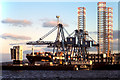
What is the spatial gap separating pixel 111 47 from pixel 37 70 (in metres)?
43.0

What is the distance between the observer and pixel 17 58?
5556 inches

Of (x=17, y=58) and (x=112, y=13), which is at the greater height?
(x=112, y=13)

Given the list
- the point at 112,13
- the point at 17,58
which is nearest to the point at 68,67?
the point at 17,58

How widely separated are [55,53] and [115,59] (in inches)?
1394

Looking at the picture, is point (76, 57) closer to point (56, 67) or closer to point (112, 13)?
point (56, 67)

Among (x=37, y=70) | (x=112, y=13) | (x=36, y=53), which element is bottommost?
(x=37, y=70)

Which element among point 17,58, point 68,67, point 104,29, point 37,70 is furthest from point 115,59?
point 17,58

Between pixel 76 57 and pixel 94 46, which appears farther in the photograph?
pixel 76 57

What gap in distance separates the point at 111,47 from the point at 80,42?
66.5 feet

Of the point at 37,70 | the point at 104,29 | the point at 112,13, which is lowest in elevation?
the point at 37,70

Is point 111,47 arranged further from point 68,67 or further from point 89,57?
point 68,67

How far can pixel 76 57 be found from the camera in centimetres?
14675

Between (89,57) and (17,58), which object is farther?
(89,57)

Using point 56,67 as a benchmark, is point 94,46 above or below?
above
